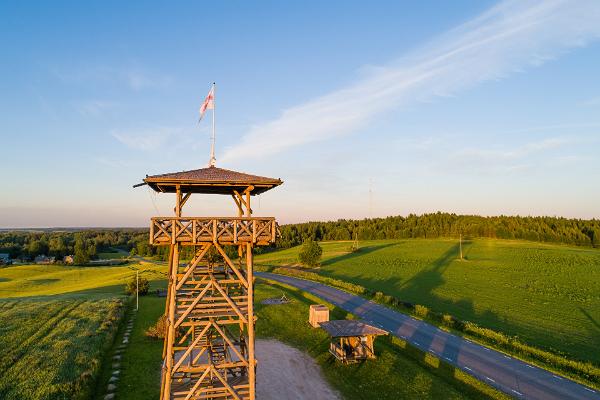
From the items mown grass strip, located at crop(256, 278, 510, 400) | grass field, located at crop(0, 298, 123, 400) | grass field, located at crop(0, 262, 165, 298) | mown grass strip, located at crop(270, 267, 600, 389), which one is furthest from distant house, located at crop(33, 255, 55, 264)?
mown grass strip, located at crop(270, 267, 600, 389)

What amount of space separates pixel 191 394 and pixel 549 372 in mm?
21858

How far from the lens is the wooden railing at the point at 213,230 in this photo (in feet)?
54.2

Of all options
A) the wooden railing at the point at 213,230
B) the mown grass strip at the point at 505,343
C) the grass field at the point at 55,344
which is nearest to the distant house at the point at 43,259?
the grass field at the point at 55,344

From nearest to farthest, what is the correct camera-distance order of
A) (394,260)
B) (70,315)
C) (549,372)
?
1. (549,372)
2. (70,315)
3. (394,260)

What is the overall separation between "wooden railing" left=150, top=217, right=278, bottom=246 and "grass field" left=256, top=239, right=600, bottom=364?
25.0m

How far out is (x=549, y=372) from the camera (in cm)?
2447

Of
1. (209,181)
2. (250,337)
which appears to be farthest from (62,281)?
(209,181)

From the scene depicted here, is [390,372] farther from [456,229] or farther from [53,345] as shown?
[456,229]

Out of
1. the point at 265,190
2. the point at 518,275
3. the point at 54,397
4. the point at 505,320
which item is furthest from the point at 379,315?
the point at 518,275

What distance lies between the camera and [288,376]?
929 inches

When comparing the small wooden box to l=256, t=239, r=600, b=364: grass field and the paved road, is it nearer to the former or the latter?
the paved road

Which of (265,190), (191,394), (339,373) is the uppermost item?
(265,190)

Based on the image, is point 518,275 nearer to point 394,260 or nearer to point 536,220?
point 394,260

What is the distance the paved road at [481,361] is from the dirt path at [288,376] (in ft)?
29.7
